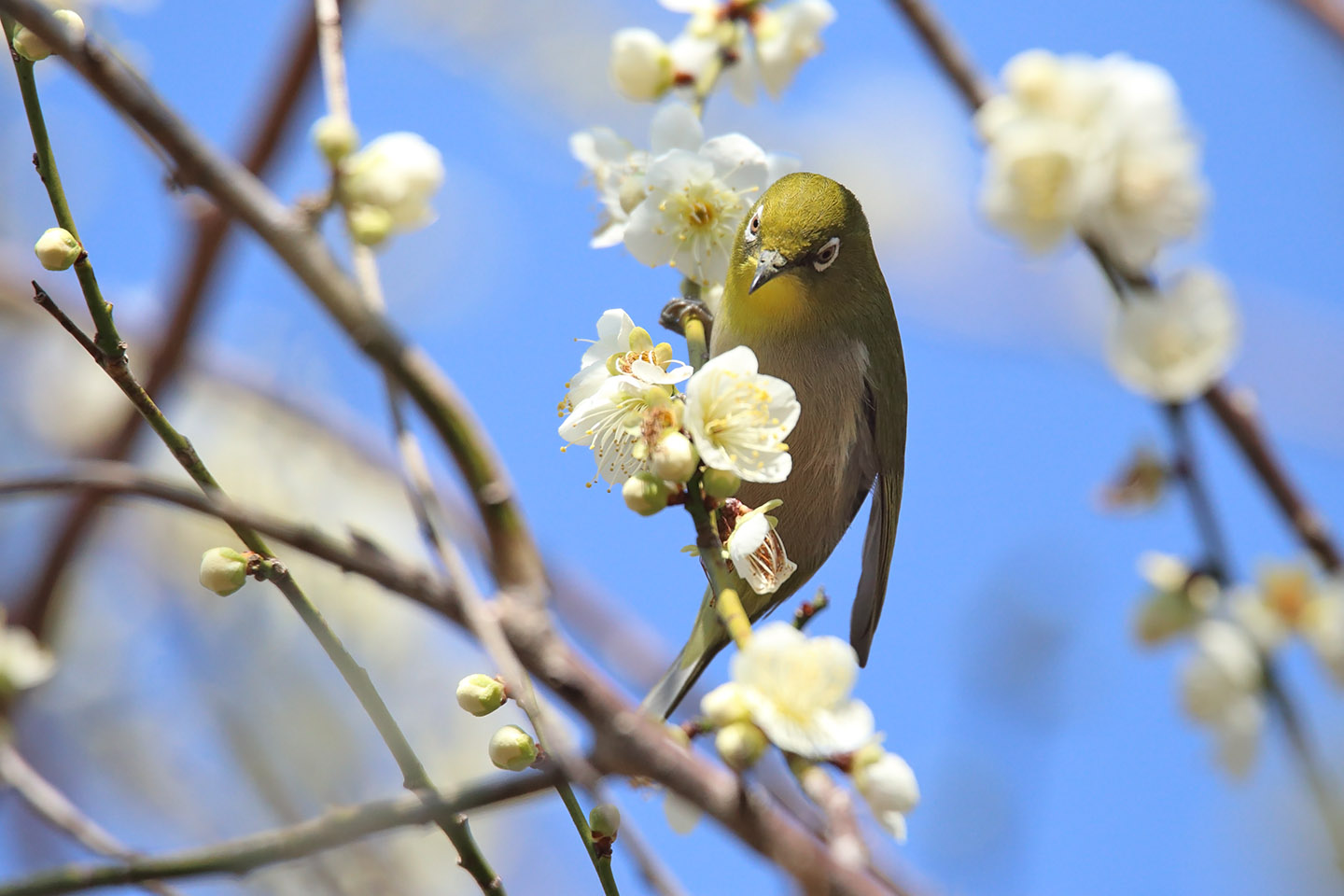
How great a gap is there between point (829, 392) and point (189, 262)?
2.49 metres

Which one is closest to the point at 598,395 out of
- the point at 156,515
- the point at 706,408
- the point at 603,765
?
the point at 706,408

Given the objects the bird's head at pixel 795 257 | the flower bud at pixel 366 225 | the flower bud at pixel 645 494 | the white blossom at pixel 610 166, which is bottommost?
the flower bud at pixel 645 494

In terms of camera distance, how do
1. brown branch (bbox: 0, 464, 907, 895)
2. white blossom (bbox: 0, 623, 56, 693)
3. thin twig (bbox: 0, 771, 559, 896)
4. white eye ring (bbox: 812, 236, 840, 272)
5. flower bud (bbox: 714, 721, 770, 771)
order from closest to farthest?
A: 1. brown branch (bbox: 0, 464, 907, 895)
2. thin twig (bbox: 0, 771, 559, 896)
3. flower bud (bbox: 714, 721, 770, 771)
4. white blossom (bbox: 0, 623, 56, 693)
5. white eye ring (bbox: 812, 236, 840, 272)

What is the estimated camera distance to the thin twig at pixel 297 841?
1113 millimetres

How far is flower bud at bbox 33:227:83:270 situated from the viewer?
5.19 ft

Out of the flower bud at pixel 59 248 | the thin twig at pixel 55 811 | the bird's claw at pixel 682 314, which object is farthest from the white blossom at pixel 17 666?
the bird's claw at pixel 682 314

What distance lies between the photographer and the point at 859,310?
3729mm

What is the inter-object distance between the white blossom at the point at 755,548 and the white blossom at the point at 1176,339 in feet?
1.90

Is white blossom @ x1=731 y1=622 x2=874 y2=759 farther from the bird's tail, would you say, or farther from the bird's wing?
the bird's wing

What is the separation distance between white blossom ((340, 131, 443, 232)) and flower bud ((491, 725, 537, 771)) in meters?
0.70

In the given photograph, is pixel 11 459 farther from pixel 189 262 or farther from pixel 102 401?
pixel 189 262

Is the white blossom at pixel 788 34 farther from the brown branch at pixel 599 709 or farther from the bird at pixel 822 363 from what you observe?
the brown branch at pixel 599 709

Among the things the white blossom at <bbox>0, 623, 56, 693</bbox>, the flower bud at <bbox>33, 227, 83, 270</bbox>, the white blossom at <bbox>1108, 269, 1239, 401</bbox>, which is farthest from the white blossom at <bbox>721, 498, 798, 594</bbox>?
the white blossom at <bbox>0, 623, 56, 693</bbox>

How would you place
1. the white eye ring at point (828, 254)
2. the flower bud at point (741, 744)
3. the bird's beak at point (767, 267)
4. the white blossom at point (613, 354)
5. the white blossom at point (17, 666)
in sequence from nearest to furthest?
1. the flower bud at point (741, 744)
2. the white blossom at point (613, 354)
3. the white blossom at point (17, 666)
4. the bird's beak at point (767, 267)
5. the white eye ring at point (828, 254)
